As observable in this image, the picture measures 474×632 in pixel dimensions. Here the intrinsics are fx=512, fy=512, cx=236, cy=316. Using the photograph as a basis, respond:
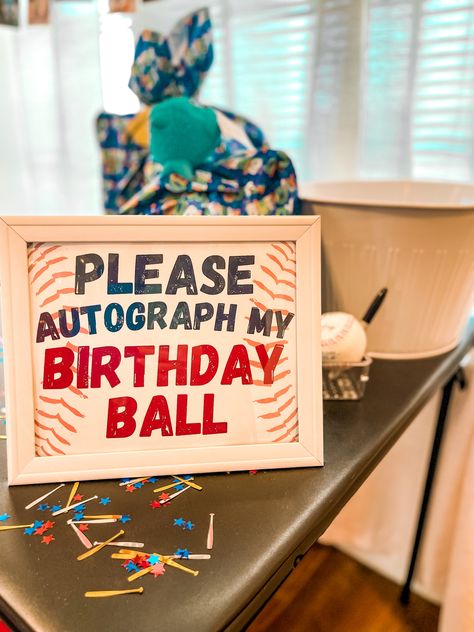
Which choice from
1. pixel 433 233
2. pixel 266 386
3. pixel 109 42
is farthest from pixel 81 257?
pixel 109 42

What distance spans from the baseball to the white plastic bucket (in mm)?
116

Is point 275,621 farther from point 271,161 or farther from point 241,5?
point 241,5

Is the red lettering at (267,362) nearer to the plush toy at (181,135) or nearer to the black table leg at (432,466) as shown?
the plush toy at (181,135)

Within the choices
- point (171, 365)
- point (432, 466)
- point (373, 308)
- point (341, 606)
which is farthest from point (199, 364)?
point (341, 606)

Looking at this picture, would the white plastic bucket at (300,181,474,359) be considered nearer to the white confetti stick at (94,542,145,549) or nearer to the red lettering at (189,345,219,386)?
the red lettering at (189,345,219,386)

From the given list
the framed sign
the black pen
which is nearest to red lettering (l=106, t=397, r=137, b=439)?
the framed sign

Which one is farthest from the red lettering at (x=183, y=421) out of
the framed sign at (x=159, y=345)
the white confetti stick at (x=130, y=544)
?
the white confetti stick at (x=130, y=544)

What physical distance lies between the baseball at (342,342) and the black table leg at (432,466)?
1.15 ft

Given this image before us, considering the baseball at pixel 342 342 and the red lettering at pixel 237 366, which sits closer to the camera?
the red lettering at pixel 237 366

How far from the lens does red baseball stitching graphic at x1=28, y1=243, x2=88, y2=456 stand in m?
0.46

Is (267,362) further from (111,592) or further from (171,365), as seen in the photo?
(111,592)

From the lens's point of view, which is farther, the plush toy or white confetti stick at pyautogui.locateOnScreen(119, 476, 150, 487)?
the plush toy

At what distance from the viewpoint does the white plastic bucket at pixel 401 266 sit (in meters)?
0.69

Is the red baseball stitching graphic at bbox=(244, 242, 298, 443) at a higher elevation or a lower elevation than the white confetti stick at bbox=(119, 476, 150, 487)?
higher
